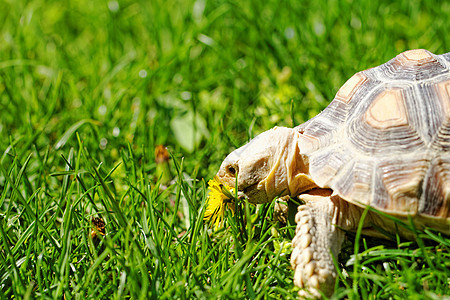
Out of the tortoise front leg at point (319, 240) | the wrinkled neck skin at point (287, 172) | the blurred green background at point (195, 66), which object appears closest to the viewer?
the tortoise front leg at point (319, 240)

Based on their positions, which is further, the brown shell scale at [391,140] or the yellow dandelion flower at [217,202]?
the yellow dandelion flower at [217,202]

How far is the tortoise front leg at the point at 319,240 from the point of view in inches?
79.0

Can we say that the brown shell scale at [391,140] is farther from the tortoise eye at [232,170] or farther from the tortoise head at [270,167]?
the tortoise eye at [232,170]

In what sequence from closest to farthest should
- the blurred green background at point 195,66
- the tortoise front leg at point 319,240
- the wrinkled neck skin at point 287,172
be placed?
the tortoise front leg at point 319,240 → the wrinkled neck skin at point 287,172 → the blurred green background at point 195,66

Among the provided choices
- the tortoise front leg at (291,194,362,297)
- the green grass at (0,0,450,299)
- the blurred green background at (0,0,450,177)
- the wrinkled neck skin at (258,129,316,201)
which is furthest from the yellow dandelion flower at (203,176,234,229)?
the blurred green background at (0,0,450,177)

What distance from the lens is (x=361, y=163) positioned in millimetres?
2191

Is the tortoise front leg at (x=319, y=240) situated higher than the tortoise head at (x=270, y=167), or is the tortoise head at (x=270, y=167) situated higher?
the tortoise head at (x=270, y=167)

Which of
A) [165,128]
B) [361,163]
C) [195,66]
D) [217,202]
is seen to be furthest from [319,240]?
[195,66]

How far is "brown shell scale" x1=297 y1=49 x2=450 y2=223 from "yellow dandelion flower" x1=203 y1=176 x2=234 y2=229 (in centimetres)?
46

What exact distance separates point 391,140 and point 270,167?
0.62 metres

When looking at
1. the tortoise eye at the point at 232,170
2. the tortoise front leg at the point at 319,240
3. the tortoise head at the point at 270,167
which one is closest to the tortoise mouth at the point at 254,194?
the tortoise head at the point at 270,167

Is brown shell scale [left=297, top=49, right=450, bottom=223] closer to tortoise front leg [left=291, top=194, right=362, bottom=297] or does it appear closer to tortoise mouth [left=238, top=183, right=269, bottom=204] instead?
tortoise front leg [left=291, top=194, right=362, bottom=297]

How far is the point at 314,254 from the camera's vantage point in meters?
2.05

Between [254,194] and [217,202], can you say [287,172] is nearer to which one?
[254,194]
